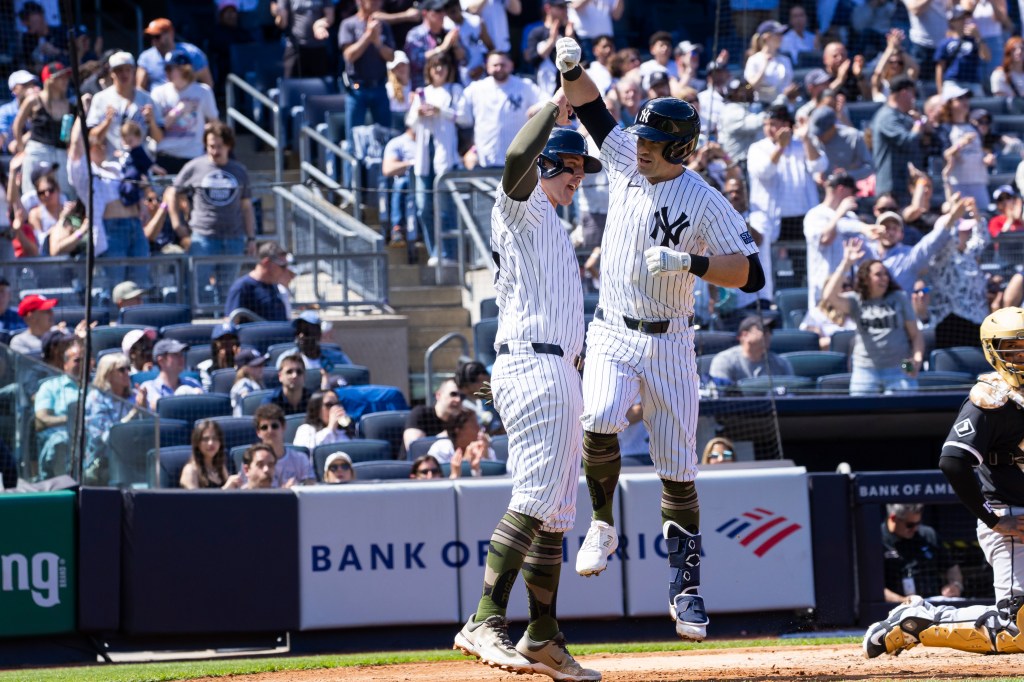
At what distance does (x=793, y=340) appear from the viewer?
1174cm

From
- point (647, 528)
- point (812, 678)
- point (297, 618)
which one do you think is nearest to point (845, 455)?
point (647, 528)

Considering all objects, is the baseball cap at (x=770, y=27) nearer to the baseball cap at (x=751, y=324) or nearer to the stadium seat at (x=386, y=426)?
the baseball cap at (x=751, y=324)

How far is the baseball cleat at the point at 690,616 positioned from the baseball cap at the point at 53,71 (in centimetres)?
827

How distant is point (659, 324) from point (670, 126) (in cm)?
74

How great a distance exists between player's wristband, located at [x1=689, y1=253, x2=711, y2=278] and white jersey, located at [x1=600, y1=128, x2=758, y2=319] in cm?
22

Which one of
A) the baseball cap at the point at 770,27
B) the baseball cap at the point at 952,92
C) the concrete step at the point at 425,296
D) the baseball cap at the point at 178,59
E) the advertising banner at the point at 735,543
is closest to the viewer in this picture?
the advertising banner at the point at 735,543

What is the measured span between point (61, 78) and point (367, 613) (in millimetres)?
5706

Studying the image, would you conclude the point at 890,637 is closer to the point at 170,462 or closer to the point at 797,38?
the point at 170,462

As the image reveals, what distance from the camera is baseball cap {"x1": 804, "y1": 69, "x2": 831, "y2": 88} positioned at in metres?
14.4

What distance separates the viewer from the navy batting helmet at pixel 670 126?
6.00m

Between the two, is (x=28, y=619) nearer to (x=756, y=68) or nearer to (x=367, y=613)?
(x=367, y=613)

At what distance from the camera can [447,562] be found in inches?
359

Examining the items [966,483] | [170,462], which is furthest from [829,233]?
[966,483]

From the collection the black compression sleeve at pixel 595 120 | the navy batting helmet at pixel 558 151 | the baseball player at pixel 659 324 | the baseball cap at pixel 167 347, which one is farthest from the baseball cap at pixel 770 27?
the navy batting helmet at pixel 558 151
